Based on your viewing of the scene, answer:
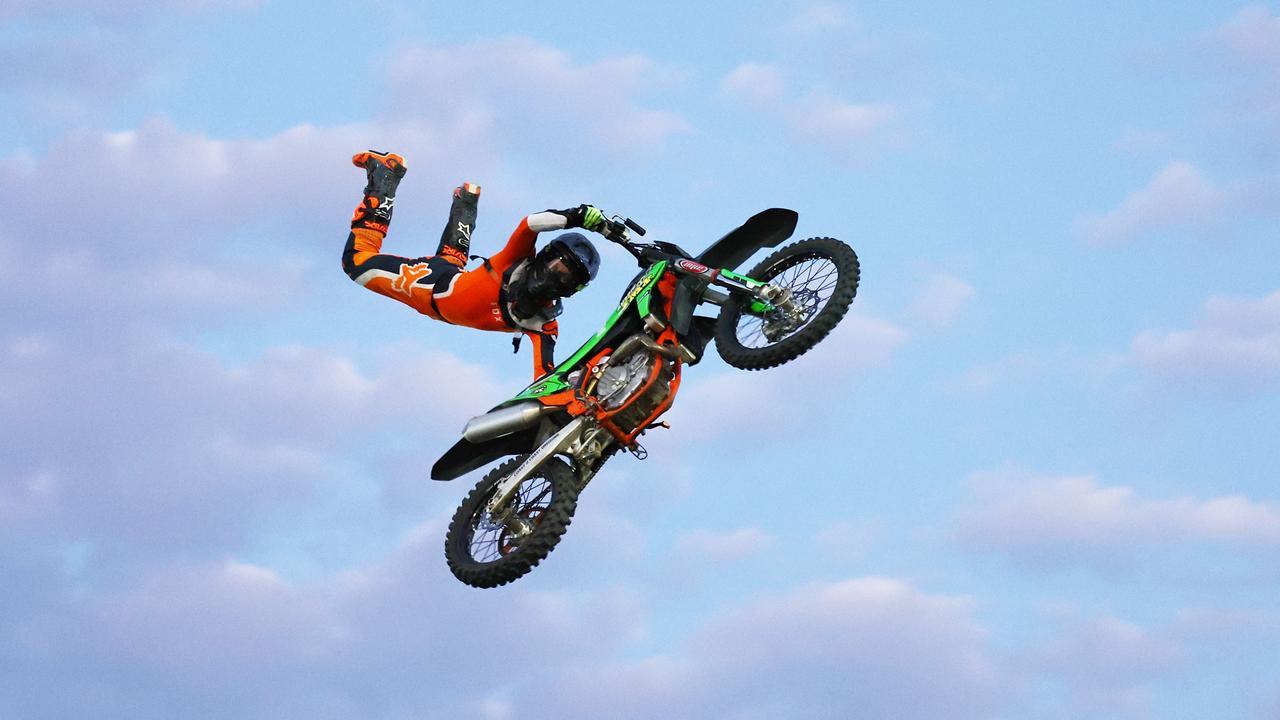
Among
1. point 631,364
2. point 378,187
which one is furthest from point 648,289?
point 378,187

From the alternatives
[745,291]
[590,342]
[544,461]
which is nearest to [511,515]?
[544,461]

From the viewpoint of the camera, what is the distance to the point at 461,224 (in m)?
22.5

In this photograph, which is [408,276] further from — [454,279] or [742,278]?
[742,278]

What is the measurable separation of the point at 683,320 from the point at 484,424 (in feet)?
8.46

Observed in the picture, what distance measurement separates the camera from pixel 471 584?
A: 64.7ft

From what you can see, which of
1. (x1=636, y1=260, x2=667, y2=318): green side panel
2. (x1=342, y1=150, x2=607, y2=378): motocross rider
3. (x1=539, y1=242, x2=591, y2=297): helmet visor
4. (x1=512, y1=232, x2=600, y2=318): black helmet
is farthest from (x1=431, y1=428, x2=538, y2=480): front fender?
(x1=636, y1=260, x2=667, y2=318): green side panel

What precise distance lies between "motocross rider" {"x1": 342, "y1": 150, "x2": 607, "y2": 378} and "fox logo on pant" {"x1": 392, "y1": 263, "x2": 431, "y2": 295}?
0.4 inches

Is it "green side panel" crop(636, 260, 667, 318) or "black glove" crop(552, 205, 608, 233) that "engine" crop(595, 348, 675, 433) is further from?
"black glove" crop(552, 205, 608, 233)

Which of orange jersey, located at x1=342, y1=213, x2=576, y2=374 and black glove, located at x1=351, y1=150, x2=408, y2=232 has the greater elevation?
black glove, located at x1=351, y1=150, x2=408, y2=232

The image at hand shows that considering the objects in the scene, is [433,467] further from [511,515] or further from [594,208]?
[594,208]

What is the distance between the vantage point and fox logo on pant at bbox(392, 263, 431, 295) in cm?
2206

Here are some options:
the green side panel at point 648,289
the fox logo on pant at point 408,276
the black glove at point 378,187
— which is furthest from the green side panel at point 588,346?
the black glove at point 378,187

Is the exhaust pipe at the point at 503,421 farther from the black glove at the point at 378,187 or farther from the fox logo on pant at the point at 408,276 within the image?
the black glove at the point at 378,187

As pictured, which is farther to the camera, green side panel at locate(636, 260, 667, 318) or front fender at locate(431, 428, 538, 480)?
front fender at locate(431, 428, 538, 480)
